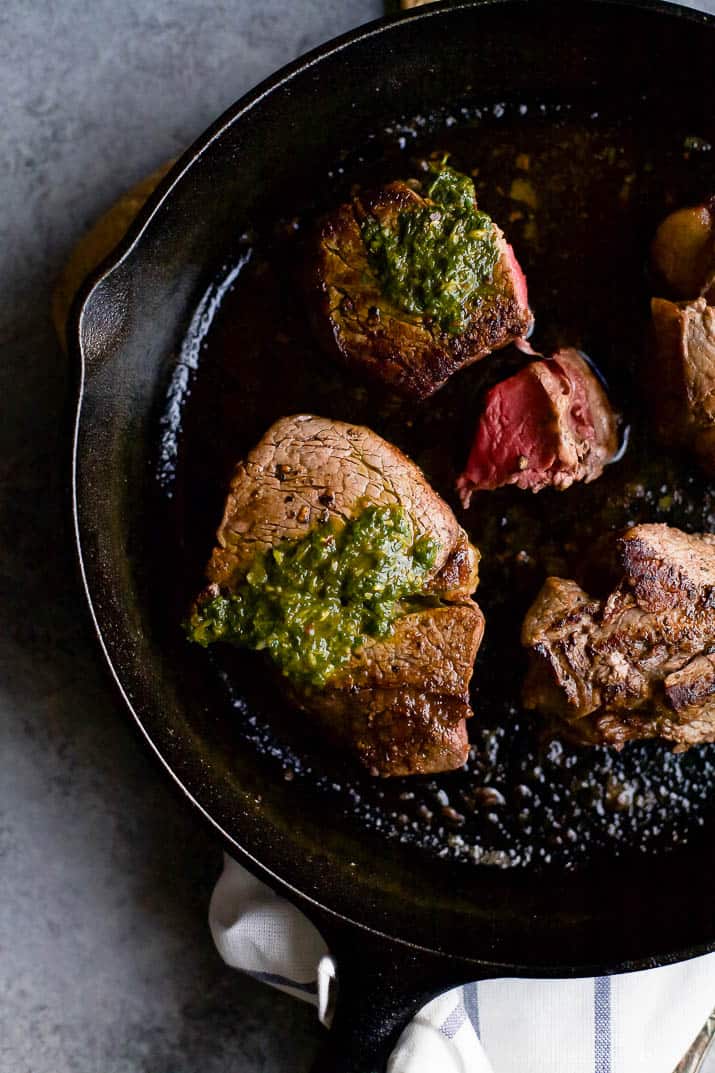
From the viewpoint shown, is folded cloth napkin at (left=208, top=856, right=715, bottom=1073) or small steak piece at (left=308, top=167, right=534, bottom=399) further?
folded cloth napkin at (left=208, top=856, right=715, bottom=1073)

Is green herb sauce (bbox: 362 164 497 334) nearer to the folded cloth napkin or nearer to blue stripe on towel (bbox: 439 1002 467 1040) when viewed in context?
the folded cloth napkin

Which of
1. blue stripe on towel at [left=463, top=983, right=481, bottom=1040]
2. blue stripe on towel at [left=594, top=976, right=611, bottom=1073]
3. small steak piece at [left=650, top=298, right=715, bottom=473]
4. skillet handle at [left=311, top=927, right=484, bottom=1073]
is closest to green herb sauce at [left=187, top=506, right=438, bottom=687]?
skillet handle at [left=311, top=927, right=484, bottom=1073]

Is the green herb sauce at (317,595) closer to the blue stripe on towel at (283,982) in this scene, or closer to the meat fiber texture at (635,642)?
the meat fiber texture at (635,642)

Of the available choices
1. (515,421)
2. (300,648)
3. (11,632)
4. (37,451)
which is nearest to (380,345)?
(515,421)

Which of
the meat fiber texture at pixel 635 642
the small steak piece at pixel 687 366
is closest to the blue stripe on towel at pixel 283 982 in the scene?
the meat fiber texture at pixel 635 642

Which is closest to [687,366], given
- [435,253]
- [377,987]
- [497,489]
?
[497,489]

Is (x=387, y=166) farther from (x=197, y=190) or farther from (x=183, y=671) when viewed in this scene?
(x=183, y=671)
